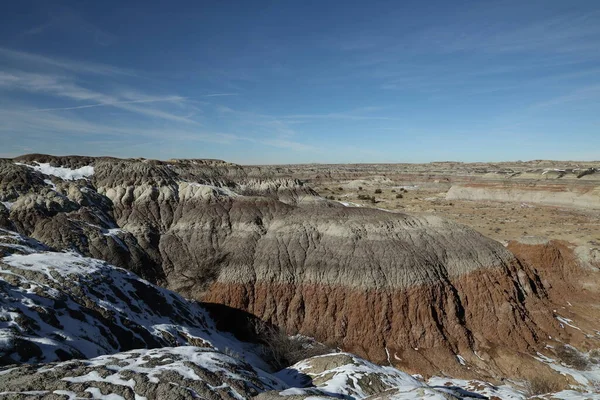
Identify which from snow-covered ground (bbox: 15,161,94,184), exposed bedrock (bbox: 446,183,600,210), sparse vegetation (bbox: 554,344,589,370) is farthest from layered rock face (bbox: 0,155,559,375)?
exposed bedrock (bbox: 446,183,600,210)

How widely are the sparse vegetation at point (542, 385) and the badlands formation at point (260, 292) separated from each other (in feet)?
0.86

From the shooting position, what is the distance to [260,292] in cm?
3384

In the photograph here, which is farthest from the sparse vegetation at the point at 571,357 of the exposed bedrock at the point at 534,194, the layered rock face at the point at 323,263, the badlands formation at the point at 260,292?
the exposed bedrock at the point at 534,194

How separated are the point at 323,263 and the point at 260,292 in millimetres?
6496

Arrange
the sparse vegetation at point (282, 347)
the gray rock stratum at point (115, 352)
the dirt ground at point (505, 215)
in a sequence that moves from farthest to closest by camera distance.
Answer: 1. the dirt ground at point (505, 215)
2. the sparse vegetation at point (282, 347)
3. the gray rock stratum at point (115, 352)

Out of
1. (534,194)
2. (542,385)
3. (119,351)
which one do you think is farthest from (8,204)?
(534,194)

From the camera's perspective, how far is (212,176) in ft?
178

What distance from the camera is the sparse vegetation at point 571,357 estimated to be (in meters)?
28.1

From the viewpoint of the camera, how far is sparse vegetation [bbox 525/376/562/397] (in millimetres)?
23719

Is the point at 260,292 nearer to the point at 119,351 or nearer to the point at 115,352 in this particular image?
the point at 119,351

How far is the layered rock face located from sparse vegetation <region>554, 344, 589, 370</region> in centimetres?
165

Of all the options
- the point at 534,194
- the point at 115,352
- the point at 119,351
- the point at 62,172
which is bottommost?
the point at 119,351

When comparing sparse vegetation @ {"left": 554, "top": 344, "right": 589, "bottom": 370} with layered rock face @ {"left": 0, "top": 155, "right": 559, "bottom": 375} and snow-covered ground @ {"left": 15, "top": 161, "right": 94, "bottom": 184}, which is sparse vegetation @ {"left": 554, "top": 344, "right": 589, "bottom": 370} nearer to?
layered rock face @ {"left": 0, "top": 155, "right": 559, "bottom": 375}

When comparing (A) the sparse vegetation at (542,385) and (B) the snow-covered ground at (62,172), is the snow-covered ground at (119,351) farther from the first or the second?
(B) the snow-covered ground at (62,172)
